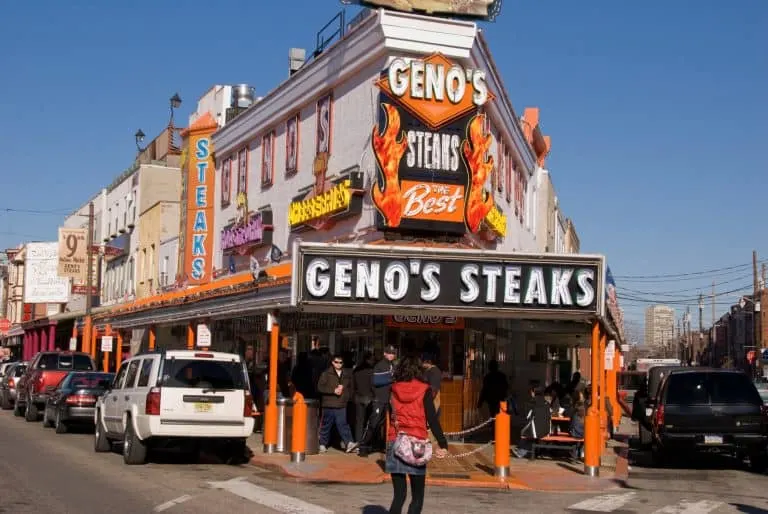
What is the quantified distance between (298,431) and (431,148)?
25.6 feet

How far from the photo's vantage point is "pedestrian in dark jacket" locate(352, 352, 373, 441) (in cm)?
2003

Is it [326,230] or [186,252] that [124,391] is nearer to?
[326,230]

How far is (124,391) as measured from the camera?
1864 centimetres

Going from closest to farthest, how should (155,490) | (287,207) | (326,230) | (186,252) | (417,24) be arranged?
1. (155,490)
2. (417,24)
3. (326,230)
4. (287,207)
5. (186,252)

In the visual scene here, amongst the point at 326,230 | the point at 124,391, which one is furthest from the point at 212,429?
the point at 326,230

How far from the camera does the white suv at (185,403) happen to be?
17.2 m

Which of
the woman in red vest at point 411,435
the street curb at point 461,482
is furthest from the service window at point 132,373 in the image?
the woman in red vest at point 411,435

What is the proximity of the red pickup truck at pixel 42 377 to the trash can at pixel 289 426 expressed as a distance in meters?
9.79

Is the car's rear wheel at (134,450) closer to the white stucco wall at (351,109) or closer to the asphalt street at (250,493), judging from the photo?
the asphalt street at (250,493)

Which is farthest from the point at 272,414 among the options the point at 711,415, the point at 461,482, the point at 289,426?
the point at 711,415

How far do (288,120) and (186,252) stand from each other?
29.2 ft

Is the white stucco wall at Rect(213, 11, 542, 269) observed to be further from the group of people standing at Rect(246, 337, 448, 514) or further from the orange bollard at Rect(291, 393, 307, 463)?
the orange bollard at Rect(291, 393, 307, 463)

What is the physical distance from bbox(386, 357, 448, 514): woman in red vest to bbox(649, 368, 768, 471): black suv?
10.4m

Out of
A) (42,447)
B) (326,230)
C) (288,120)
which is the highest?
(288,120)
